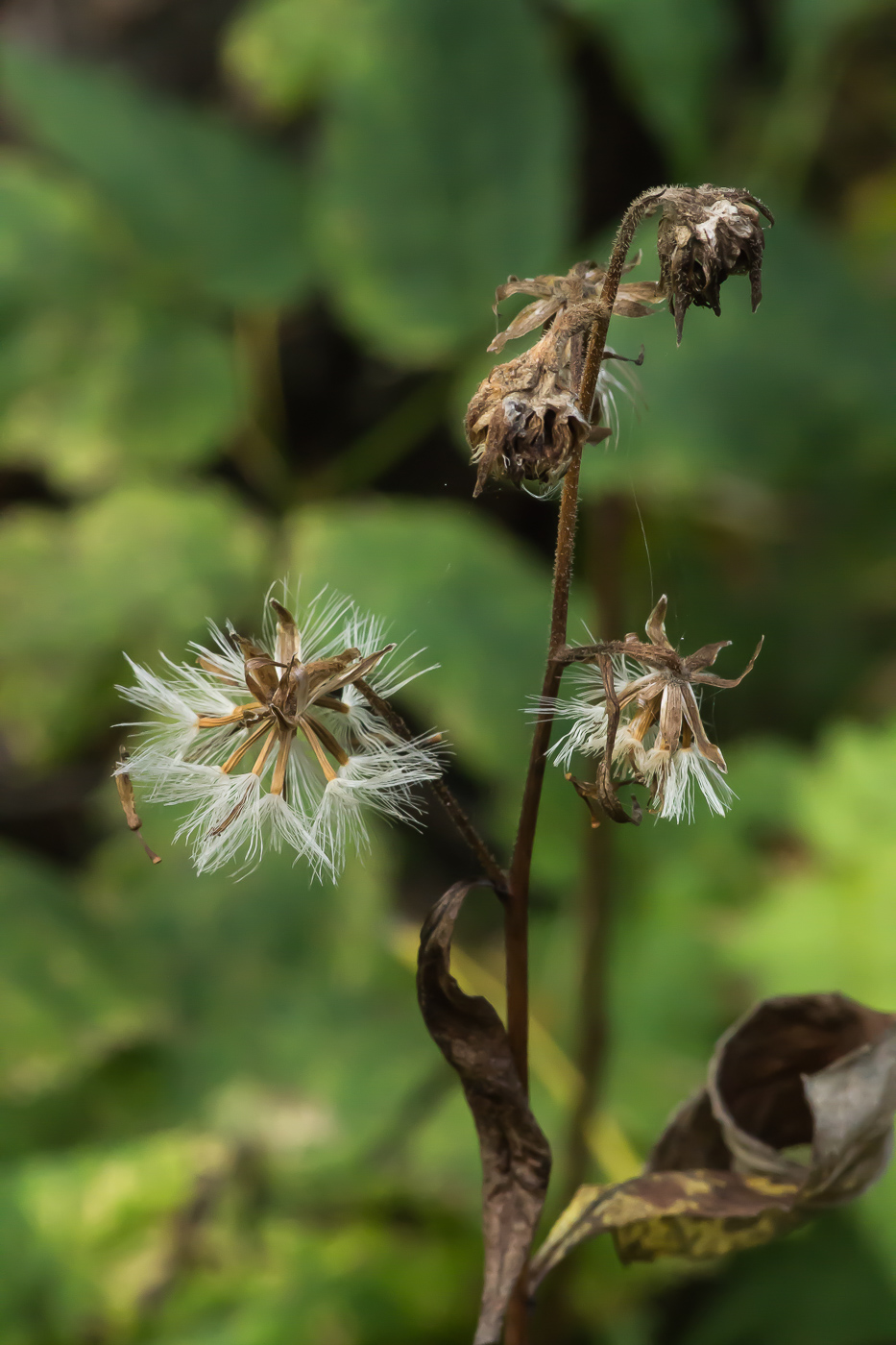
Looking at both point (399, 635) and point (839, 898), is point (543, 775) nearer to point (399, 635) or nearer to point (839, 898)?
point (399, 635)

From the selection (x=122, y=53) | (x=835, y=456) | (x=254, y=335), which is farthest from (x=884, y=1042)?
(x=122, y=53)

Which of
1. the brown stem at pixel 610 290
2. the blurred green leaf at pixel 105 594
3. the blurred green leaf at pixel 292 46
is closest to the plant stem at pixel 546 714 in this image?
the brown stem at pixel 610 290

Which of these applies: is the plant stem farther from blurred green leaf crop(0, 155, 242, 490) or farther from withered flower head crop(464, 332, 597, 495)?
blurred green leaf crop(0, 155, 242, 490)

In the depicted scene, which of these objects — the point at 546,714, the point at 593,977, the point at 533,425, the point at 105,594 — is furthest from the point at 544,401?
the point at 105,594

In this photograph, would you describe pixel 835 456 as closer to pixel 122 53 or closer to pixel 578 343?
pixel 578 343

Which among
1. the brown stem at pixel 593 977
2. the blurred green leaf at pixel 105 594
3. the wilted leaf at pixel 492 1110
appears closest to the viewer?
the wilted leaf at pixel 492 1110

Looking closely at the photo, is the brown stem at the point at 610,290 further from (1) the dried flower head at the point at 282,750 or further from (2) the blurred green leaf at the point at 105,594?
(2) the blurred green leaf at the point at 105,594
